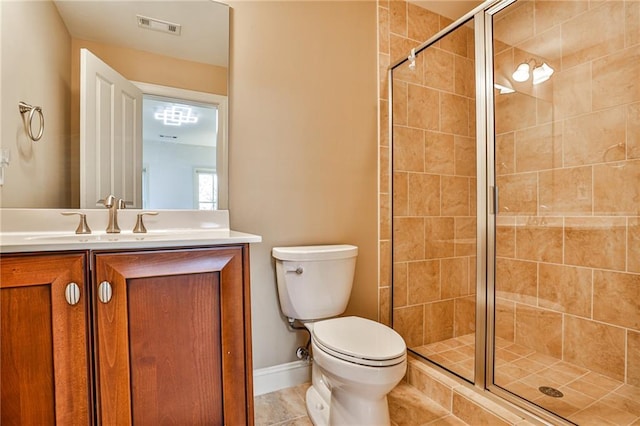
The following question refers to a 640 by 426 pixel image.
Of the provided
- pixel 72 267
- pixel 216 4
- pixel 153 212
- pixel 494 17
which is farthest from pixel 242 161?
pixel 494 17

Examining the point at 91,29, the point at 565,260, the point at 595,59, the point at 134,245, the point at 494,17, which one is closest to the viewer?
the point at 134,245

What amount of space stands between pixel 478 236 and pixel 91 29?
1.97 meters

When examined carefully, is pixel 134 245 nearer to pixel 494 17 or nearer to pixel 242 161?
pixel 242 161

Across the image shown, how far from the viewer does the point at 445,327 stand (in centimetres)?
202

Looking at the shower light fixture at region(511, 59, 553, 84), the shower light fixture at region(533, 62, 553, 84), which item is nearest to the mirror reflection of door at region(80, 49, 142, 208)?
the shower light fixture at region(511, 59, 553, 84)

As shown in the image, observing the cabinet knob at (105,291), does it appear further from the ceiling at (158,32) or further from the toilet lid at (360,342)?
the ceiling at (158,32)

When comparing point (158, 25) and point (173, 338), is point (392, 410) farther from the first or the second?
point (158, 25)

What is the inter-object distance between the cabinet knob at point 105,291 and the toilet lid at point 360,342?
0.75 metres

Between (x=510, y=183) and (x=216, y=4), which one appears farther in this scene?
(x=510, y=183)

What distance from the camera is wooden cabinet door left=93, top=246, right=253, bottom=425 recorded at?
0.95 metres

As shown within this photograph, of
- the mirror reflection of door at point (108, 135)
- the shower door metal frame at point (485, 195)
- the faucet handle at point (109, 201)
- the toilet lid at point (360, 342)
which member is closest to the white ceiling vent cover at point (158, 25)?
the mirror reflection of door at point (108, 135)

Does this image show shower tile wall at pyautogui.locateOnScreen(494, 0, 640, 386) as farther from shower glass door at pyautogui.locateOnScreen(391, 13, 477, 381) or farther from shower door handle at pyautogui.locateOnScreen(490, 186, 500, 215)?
shower glass door at pyautogui.locateOnScreen(391, 13, 477, 381)

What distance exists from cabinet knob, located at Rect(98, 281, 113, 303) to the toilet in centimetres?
75

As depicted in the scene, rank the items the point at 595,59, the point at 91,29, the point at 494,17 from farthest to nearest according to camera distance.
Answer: the point at 595,59 → the point at 494,17 → the point at 91,29
